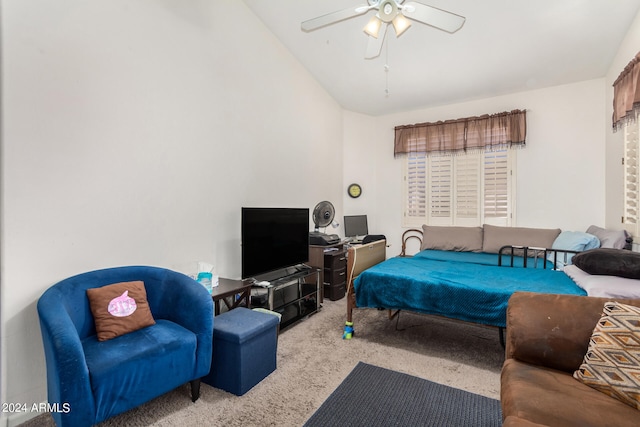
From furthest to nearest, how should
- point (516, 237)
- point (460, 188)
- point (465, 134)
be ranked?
point (460, 188) → point (465, 134) → point (516, 237)

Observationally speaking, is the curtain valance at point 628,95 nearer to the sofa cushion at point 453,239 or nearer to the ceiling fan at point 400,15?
the ceiling fan at point 400,15

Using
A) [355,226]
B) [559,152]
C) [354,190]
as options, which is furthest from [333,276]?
[559,152]

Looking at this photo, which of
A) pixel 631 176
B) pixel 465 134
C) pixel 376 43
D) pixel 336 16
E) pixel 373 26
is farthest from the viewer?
pixel 465 134

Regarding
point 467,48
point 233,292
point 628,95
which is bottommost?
point 233,292

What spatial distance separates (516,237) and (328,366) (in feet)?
10.6

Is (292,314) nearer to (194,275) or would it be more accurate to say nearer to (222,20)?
(194,275)

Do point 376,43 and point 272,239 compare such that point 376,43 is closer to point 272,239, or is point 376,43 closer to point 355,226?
point 272,239

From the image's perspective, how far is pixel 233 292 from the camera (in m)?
2.35

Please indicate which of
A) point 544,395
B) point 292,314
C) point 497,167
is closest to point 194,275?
point 292,314

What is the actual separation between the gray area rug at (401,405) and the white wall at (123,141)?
1.61 metres

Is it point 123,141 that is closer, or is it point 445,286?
point 123,141

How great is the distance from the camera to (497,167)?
4.46m

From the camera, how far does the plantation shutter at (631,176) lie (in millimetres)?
2748

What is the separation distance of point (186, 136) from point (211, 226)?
823 millimetres
